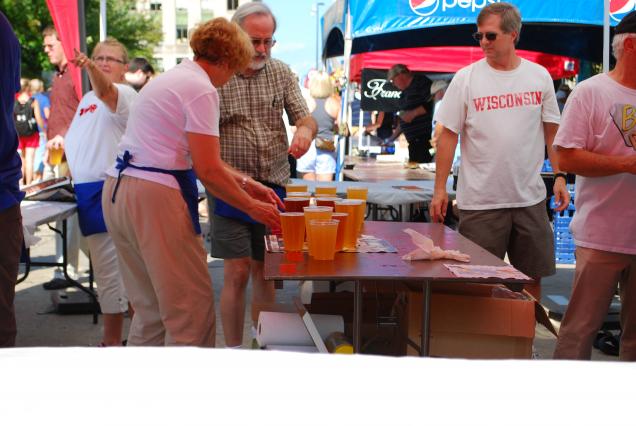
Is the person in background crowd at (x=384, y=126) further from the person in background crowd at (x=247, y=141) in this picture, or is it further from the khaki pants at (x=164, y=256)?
the khaki pants at (x=164, y=256)

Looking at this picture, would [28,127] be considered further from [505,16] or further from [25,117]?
[505,16]

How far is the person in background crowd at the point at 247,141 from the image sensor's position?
14.1 ft

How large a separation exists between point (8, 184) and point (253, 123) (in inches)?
59.6

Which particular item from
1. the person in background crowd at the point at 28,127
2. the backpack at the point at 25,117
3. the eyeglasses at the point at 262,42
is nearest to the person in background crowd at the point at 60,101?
the eyeglasses at the point at 262,42

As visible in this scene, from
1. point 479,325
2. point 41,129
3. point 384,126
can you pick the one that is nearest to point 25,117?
point 41,129

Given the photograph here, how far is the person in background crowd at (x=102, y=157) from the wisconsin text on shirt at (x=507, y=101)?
6.31 ft

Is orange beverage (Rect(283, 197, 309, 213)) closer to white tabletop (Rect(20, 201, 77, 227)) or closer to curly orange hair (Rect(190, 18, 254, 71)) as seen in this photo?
curly orange hair (Rect(190, 18, 254, 71))

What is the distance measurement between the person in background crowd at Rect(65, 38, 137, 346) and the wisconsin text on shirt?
6.31 ft

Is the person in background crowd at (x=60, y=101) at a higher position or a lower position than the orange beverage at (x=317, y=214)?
higher

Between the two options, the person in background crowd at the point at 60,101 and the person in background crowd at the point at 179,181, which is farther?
the person in background crowd at the point at 60,101

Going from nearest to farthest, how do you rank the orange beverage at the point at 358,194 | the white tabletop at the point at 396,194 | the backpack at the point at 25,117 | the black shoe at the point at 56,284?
the orange beverage at the point at 358,194
the white tabletop at the point at 396,194
the black shoe at the point at 56,284
the backpack at the point at 25,117

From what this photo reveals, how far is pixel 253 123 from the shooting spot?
4.34 m

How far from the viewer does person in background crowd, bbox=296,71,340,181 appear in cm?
1037

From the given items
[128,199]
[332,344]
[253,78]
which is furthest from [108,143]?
[332,344]
